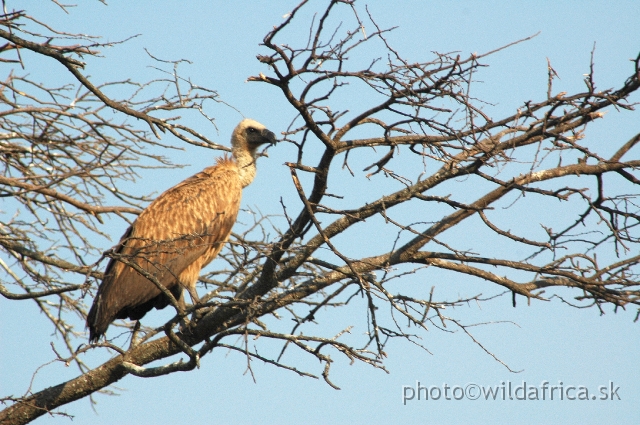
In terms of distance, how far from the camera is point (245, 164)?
751 centimetres

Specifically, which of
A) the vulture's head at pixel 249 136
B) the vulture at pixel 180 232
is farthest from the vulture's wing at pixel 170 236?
the vulture's head at pixel 249 136

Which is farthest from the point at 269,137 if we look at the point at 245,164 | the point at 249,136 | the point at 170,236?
the point at 170,236

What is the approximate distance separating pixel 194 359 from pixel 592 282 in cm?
278

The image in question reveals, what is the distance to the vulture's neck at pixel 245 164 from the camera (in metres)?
7.25

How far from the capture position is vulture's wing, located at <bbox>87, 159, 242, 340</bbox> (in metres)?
6.19

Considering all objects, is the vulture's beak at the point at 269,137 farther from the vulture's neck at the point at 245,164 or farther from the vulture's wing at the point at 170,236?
the vulture's wing at the point at 170,236

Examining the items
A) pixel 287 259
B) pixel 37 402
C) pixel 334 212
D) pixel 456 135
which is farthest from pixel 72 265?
pixel 456 135

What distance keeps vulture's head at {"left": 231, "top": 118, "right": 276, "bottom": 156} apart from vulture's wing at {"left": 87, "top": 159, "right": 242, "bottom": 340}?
0.32 meters

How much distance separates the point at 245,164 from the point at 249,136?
12.3 inches

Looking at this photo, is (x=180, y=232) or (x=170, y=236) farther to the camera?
(x=180, y=232)

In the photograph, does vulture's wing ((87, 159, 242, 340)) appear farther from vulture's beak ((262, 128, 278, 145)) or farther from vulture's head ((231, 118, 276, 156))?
vulture's beak ((262, 128, 278, 145))

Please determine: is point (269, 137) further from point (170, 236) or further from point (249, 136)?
point (170, 236)

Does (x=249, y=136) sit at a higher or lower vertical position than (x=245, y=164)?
higher

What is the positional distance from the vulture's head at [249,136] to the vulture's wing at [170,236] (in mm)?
316
